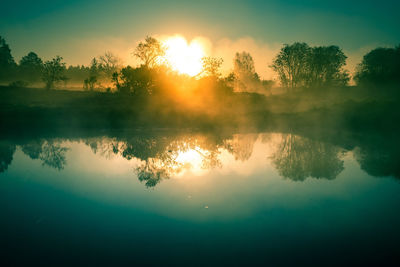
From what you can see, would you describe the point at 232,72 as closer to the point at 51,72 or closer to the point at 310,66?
the point at 310,66

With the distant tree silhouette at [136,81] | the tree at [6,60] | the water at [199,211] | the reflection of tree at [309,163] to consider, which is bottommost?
the water at [199,211]

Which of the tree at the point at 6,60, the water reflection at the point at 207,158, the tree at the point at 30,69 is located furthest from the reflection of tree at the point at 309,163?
the tree at the point at 6,60

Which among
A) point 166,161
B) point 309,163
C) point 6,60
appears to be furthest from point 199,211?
point 6,60

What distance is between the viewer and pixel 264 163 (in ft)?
51.0

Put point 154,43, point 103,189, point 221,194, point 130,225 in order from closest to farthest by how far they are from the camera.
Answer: point 130,225 → point 221,194 → point 103,189 → point 154,43

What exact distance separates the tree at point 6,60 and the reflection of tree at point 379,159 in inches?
4616

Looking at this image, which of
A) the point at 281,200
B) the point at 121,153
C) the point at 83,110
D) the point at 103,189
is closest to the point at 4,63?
the point at 83,110

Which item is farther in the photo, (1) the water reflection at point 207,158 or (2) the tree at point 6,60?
(2) the tree at point 6,60

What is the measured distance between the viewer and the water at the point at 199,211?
5.86 m

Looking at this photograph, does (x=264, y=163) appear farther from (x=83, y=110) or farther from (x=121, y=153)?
(x=83, y=110)

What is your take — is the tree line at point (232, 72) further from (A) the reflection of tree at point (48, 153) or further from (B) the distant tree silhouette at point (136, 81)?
(A) the reflection of tree at point (48, 153)

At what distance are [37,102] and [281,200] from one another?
160 ft

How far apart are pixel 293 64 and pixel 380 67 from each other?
79.4ft

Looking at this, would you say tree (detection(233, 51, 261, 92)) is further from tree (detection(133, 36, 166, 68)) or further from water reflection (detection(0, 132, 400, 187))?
water reflection (detection(0, 132, 400, 187))
